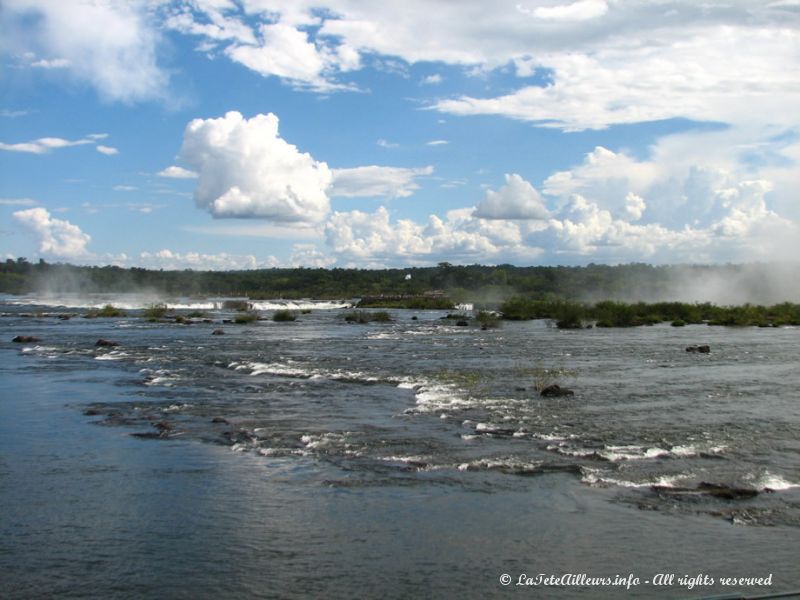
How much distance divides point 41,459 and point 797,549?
1525 centimetres

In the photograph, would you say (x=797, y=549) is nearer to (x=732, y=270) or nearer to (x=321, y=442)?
(x=321, y=442)

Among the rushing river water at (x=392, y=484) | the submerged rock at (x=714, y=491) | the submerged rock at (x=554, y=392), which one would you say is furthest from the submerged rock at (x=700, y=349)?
the submerged rock at (x=714, y=491)

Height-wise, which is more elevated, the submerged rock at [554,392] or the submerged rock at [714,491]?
the submerged rock at [554,392]

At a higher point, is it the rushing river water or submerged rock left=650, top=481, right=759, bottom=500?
submerged rock left=650, top=481, right=759, bottom=500

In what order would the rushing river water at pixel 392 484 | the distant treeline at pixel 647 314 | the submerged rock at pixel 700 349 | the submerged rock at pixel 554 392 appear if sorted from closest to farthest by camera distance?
1. the rushing river water at pixel 392 484
2. the submerged rock at pixel 554 392
3. the submerged rock at pixel 700 349
4. the distant treeline at pixel 647 314

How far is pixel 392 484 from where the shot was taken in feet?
46.9

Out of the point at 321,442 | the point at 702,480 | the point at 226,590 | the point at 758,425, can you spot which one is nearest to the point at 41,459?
the point at 321,442

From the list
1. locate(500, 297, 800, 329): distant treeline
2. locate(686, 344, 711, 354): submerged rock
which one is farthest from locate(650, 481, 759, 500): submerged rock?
locate(500, 297, 800, 329): distant treeline

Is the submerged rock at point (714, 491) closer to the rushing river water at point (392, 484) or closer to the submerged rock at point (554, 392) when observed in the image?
the rushing river water at point (392, 484)

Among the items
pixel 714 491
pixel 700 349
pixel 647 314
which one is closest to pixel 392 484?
pixel 714 491

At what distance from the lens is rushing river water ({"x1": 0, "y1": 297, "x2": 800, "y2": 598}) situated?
10094 mm

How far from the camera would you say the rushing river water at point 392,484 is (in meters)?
10.1

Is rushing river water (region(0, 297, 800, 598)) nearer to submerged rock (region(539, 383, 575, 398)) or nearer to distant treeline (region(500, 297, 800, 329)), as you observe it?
submerged rock (region(539, 383, 575, 398))

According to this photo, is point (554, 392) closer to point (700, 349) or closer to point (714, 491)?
point (714, 491)
